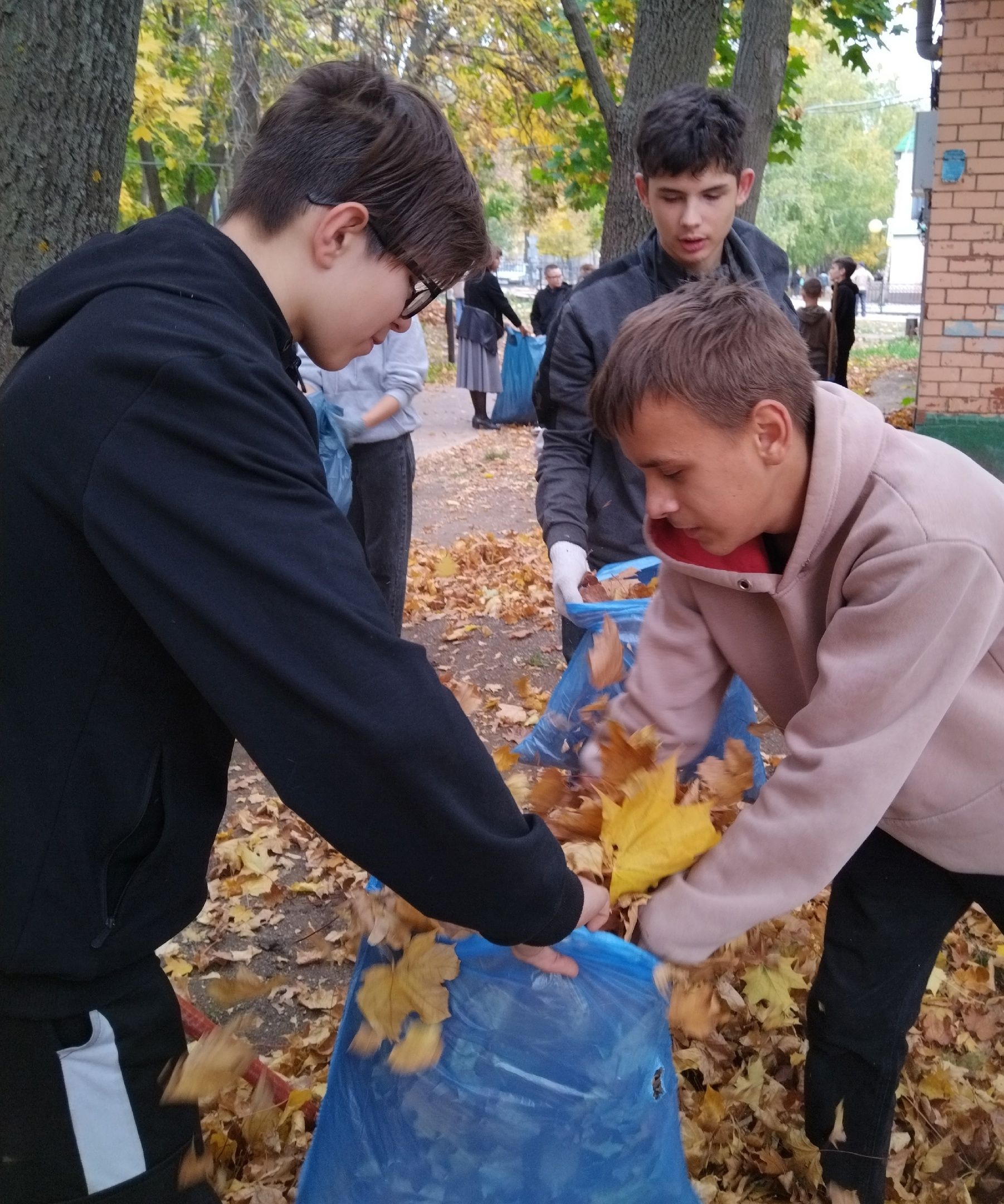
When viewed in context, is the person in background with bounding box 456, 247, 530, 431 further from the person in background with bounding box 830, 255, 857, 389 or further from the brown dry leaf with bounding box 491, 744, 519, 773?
the brown dry leaf with bounding box 491, 744, 519, 773

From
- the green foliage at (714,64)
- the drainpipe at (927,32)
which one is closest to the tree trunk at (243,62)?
the green foliage at (714,64)

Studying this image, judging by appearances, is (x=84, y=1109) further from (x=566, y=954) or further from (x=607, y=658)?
(x=607, y=658)

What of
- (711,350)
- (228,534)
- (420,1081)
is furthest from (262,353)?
(420,1081)

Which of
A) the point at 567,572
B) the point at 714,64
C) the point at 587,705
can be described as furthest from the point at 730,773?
the point at 714,64

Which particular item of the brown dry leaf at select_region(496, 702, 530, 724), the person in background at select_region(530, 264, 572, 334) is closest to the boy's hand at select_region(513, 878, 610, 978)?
the brown dry leaf at select_region(496, 702, 530, 724)

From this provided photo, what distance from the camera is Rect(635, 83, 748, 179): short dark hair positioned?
2.52 m

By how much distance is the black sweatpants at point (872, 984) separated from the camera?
1750 millimetres

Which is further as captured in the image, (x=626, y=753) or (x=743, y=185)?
(x=743, y=185)

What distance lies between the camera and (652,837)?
158cm

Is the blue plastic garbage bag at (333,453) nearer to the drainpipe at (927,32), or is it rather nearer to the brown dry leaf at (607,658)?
the brown dry leaf at (607,658)

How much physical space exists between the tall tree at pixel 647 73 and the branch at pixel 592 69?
4cm

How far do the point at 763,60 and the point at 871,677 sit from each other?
19.4 feet

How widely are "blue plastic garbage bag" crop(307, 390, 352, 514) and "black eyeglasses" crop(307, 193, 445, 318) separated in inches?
83.7

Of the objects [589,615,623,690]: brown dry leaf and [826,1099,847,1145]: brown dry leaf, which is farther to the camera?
[589,615,623,690]: brown dry leaf
